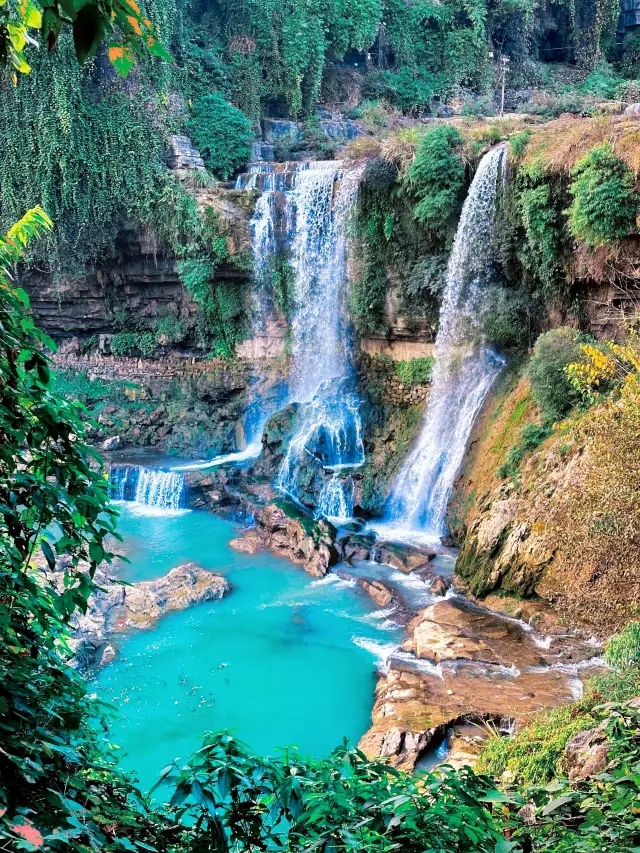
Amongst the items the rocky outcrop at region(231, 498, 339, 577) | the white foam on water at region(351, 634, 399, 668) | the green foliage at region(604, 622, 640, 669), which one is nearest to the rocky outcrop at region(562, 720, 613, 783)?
the green foliage at region(604, 622, 640, 669)

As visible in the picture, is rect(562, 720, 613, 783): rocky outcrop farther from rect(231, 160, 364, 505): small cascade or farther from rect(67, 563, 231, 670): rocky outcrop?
rect(231, 160, 364, 505): small cascade

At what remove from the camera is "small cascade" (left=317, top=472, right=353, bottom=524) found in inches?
563

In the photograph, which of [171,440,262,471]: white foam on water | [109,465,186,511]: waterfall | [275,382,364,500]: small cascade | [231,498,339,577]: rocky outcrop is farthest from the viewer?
[171,440,262,471]: white foam on water

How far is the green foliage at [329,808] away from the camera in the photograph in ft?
7.83

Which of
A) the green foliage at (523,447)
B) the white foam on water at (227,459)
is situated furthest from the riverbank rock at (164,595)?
the green foliage at (523,447)

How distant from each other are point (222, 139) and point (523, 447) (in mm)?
12762

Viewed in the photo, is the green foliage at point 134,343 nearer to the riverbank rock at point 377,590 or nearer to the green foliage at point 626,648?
the riverbank rock at point 377,590

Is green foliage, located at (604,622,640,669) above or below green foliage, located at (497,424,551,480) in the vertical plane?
below

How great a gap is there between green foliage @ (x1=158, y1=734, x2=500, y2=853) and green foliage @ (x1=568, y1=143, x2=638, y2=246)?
9752mm

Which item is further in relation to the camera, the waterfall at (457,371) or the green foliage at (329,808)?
the waterfall at (457,371)

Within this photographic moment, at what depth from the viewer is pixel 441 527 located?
13.2 metres

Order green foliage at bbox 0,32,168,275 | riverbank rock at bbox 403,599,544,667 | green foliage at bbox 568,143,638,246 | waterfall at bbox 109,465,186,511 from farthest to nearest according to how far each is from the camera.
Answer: green foliage at bbox 0,32,168,275 < waterfall at bbox 109,465,186,511 < green foliage at bbox 568,143,638,246 < riverbank rock at bbox 403,599,544,667

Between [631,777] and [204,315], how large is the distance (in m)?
17.1

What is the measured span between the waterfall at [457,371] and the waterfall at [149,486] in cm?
470
